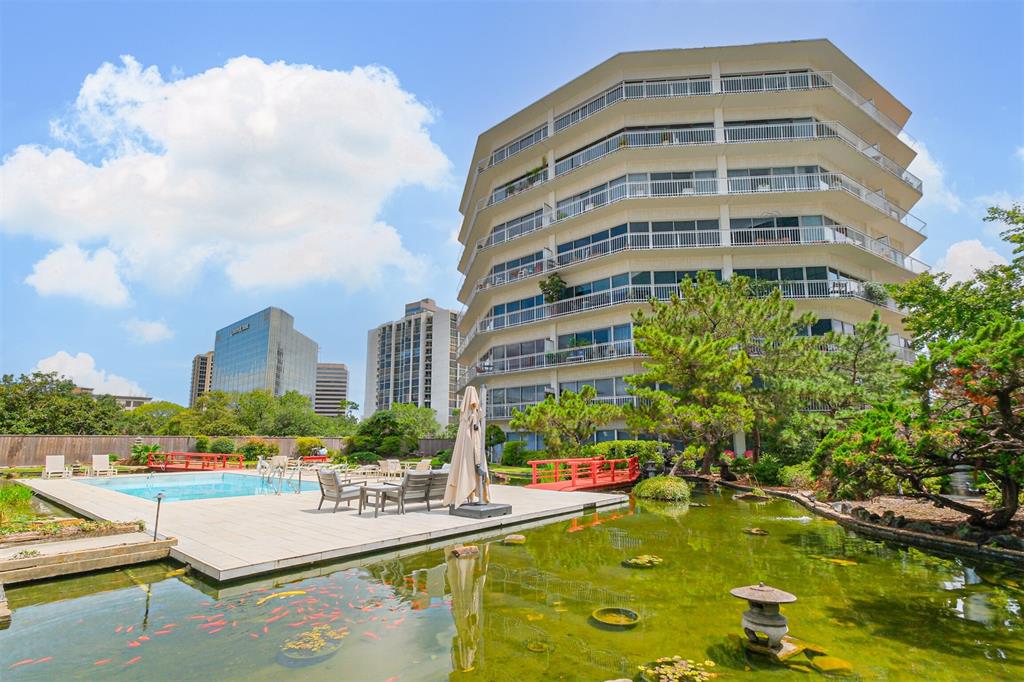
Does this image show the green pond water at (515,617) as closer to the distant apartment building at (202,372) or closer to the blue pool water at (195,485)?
the blue pool water at (195,485)

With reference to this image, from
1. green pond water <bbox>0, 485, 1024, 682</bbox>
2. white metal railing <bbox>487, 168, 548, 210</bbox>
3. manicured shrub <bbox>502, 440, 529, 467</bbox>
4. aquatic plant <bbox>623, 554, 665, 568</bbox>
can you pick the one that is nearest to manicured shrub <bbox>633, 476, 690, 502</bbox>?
green pond water <bbox>0, 485, 1024, 682</bbox>

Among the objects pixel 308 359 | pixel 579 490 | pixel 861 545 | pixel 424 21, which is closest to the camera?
pixel 861 545

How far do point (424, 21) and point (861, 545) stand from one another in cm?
1555

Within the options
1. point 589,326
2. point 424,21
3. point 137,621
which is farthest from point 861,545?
point 589,326

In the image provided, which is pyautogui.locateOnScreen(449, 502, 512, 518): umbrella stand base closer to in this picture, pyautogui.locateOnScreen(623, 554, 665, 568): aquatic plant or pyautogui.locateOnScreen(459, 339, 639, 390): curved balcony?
pyautogui.locateOnScreen(623, 554, 665, 568): aquatic plant

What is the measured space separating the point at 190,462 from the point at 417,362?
3447 inches

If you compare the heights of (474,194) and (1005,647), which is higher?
(474,194)

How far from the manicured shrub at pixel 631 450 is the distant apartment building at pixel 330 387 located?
181 meters

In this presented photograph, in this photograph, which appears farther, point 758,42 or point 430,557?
point 758,42

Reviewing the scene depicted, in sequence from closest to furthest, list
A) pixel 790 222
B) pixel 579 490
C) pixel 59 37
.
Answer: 1. pixel 59 37
2. pixel 579 490
3. pixel 790 222

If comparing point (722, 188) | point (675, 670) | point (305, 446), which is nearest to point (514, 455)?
point (305, 446)

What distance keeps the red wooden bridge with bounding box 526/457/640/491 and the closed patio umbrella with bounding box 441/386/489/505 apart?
5643 mm

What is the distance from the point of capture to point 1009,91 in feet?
56.3

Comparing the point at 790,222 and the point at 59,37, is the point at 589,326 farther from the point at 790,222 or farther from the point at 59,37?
the point at 59,37
